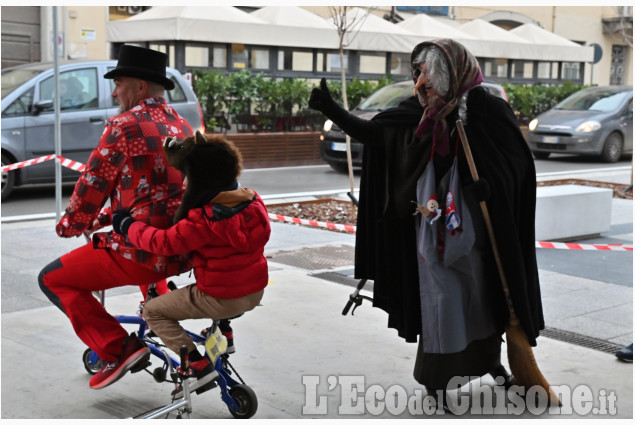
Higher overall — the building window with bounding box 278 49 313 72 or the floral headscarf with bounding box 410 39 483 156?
the building window with bounding box 278 49 313 72

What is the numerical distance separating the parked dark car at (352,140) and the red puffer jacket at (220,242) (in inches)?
435

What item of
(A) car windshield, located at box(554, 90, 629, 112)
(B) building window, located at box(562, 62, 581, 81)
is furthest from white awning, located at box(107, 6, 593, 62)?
(B) building window, located at box(562, 62, 581, 81)

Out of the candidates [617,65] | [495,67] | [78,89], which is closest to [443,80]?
[78,89]

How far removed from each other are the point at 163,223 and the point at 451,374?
1.51 metres

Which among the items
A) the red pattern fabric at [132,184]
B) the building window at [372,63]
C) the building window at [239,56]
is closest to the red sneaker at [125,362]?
the red pattern fabric at [132,184]

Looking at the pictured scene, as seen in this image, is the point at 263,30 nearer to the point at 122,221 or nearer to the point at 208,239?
the point at 122,221

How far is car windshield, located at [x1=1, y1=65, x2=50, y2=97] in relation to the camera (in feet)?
39.2

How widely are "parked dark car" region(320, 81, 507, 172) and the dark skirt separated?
10.6 metres

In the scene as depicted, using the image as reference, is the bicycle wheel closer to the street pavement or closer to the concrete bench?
the street pavement

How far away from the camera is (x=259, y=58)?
2095 centimetres

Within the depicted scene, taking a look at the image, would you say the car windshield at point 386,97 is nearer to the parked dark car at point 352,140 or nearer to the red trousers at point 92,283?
the parked dark car at point 352,140

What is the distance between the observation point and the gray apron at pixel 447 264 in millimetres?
4121
